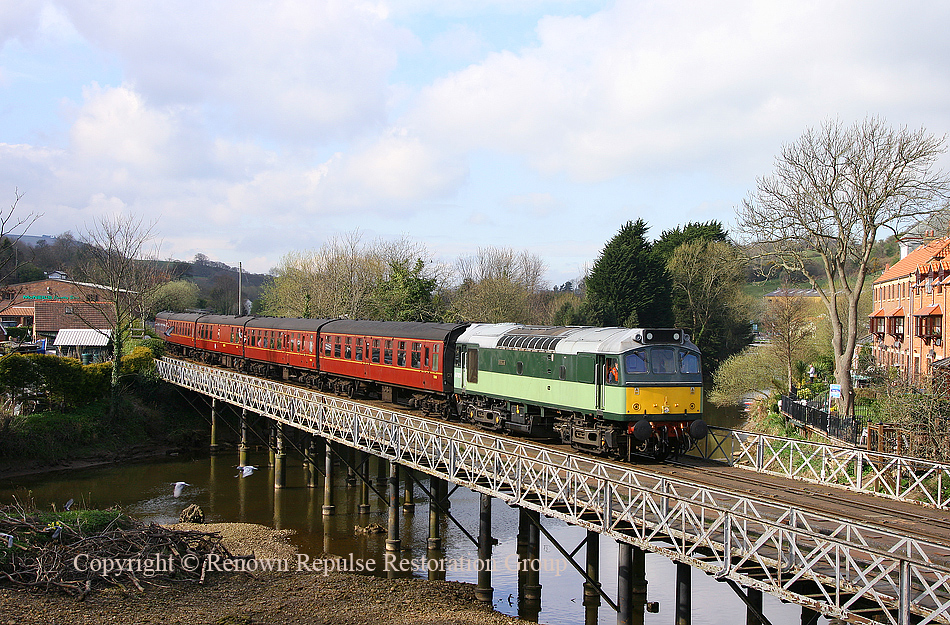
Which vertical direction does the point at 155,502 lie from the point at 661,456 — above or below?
below

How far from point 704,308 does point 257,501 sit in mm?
43816

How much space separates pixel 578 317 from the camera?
209 feet

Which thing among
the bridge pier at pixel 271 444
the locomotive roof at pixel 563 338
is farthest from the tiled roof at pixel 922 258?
the bridge pier at pixel 271 444

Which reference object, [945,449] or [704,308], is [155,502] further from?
[704,308]

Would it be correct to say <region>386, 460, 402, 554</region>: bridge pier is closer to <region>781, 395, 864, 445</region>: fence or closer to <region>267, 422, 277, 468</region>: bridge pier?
<region>267, 422, 277, 468</region>: bridge pier

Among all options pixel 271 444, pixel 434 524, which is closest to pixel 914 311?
pixel 434 524

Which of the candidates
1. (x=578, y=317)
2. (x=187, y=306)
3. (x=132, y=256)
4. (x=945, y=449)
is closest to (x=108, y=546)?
(x=945, y=449)

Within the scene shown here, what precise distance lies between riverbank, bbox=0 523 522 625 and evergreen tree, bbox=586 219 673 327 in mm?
43183

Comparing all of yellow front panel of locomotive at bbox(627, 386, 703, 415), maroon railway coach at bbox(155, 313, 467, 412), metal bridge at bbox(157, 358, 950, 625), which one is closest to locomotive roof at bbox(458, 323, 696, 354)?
yellow front panel of locomotive at bbox(627, 386, 703, 415)

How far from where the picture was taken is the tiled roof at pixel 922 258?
35.2m

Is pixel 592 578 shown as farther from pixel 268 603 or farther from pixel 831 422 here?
pixel 831 422

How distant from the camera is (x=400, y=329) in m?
27.0

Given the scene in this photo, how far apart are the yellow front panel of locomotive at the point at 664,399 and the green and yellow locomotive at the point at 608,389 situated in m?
0.02

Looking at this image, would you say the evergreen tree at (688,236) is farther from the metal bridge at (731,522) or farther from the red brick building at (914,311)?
the metal bridge at (731,522)
